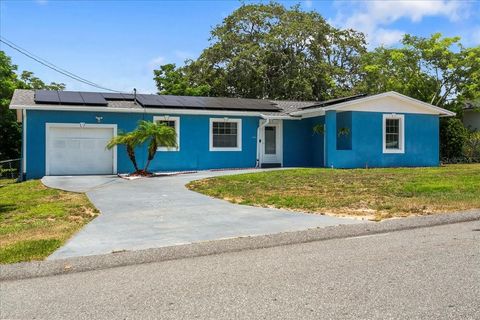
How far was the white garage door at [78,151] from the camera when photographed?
1842 cm

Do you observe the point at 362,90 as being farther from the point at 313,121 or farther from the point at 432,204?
the point at 432,204

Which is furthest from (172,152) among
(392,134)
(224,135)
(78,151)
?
(392,134)

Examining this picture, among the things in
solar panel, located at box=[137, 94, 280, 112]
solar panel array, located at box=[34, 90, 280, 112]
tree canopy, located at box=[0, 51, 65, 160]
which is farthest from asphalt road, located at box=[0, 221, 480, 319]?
tree canopy, located at box=[0, 51, 65, 160]

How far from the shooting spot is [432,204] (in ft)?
32.3

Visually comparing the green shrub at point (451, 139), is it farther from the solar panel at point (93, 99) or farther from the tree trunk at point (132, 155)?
the solar panel at point (93, 99)

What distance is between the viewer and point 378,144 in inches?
854

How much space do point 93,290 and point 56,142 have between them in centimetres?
1501

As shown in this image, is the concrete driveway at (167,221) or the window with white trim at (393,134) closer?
the concrete driveway at (167,221)

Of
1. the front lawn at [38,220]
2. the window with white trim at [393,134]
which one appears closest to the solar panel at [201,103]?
the window with white trim at [393,134]

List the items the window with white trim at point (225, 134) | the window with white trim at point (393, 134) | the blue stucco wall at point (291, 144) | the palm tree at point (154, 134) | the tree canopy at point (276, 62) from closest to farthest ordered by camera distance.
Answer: the palm tree at point (154, 134)
the blue stucco wall at point (291, 144)
the window with white trim at point (225, 134)
the window with white trim at point (393, 134)
the tree canopy at point (276, 62)

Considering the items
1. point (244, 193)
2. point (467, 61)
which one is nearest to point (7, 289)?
point (244, 193)

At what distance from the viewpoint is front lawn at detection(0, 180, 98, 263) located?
6362 mm

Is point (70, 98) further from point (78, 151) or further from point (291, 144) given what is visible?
point (291, 144)

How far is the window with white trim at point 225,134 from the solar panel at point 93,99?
15.7 feet
